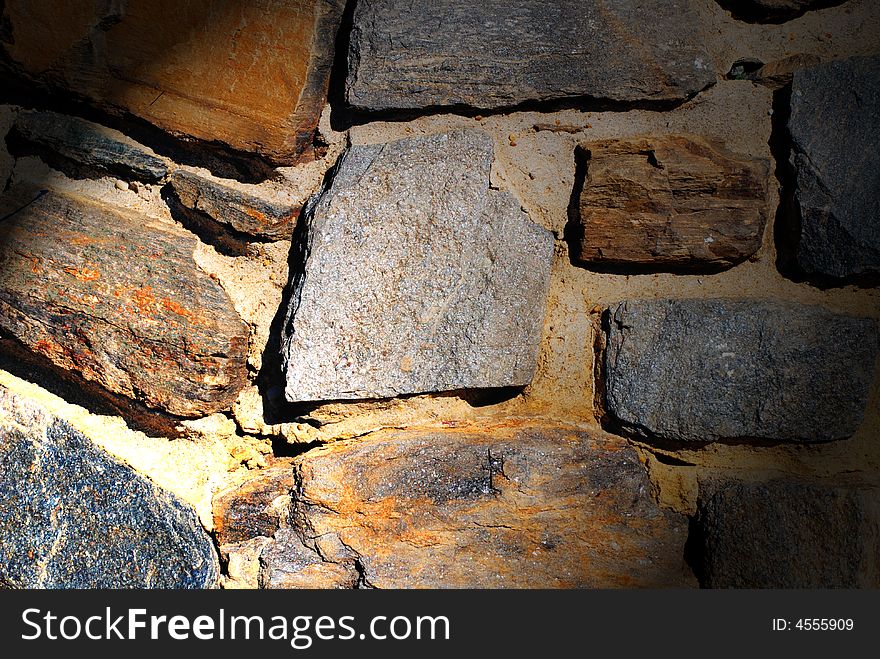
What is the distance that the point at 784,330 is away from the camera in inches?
35.0

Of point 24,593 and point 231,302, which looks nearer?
point 24,593

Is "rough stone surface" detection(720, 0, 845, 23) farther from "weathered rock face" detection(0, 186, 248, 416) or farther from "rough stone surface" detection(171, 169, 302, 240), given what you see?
"weathered rock face" detection(0, 186, 248, 416)

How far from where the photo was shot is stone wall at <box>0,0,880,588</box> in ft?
2.93

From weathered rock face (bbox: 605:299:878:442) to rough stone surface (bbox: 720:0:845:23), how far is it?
34 centimetres

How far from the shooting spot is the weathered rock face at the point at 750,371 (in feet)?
2.90

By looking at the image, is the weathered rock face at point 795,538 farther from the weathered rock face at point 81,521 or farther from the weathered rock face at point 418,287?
the weathered rock face at point 81,521

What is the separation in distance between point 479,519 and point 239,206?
0.48 m

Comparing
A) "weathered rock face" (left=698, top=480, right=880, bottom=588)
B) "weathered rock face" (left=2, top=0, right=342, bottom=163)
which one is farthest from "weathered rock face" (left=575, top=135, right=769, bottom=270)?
"weathered rock face" (left=2, top=0, right=342, bottom=163)

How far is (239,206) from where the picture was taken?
0.98 metres

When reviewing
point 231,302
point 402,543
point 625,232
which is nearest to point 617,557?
point 402,543

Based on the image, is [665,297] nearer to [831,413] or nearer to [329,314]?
[831,413]

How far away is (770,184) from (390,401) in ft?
1.67

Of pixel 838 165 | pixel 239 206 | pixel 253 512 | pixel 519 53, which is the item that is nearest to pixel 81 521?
pixel 253 512

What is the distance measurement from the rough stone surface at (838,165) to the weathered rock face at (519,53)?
0.41ft
